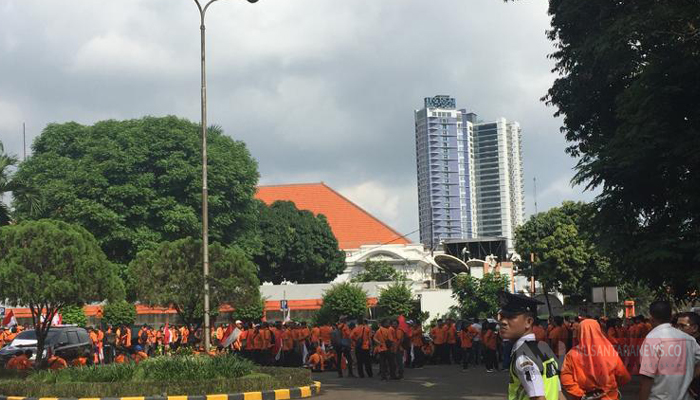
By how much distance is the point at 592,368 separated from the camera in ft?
23.4

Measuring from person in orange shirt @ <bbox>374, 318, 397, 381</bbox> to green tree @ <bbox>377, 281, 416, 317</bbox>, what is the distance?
81.2 ft

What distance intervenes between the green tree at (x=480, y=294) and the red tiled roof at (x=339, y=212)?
4149 cm

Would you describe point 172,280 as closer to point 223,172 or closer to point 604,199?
point 604,199

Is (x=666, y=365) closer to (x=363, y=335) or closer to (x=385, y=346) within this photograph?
(x=385, y=346)

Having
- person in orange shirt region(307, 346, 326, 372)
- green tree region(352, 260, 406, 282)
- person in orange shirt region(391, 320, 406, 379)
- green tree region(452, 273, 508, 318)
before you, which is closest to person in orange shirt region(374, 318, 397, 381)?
person in orange shirt region(391, 320, 406, 379)

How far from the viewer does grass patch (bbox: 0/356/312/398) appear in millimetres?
17250

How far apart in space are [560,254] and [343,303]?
16.8 m

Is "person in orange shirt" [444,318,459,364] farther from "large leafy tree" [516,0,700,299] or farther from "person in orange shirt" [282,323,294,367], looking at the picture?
"large leafy tree" [516,0,700,299]

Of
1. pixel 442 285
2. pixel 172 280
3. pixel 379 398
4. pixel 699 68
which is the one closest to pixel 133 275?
pixel 172 280

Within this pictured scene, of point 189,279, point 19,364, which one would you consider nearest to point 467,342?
point 189,279

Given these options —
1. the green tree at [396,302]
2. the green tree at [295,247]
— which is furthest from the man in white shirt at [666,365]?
the green tree at [295,247]

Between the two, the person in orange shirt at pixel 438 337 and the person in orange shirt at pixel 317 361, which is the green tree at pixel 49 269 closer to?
the person in orange shirt at pixel 317 361

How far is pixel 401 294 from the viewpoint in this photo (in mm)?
48625

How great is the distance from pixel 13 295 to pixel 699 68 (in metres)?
16.4
